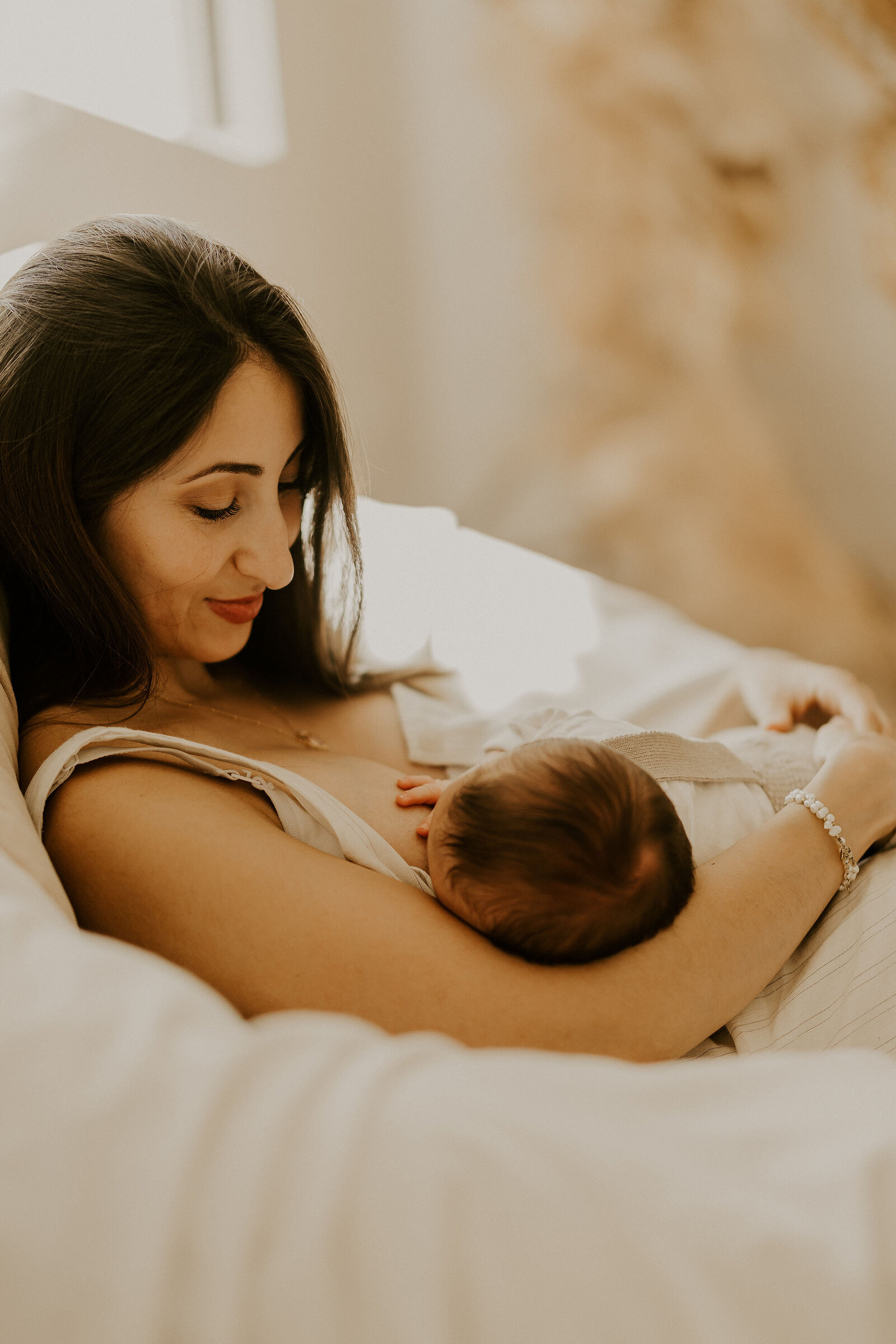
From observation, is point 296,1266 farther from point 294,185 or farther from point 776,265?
point 776,265

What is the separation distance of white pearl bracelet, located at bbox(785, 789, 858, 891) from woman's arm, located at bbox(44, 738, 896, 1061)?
18cm

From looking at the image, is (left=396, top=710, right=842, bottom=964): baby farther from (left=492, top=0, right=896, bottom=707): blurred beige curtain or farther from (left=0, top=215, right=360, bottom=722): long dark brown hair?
(left=492, top=0, right=896, bottom=707): blurred beige curtain

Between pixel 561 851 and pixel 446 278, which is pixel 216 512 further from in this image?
pixel 446 278

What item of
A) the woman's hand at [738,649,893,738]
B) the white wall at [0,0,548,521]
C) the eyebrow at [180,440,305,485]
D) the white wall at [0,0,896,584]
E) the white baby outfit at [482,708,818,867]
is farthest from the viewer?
the white wall at [0,0,896,584]

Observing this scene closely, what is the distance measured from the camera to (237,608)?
119cm

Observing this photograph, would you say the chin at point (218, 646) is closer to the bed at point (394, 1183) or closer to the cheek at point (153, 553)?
the cheek at point (153, 553)

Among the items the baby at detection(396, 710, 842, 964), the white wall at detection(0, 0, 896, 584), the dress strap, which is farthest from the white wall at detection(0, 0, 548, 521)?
the baby at detection(396, 710, 842, 964)

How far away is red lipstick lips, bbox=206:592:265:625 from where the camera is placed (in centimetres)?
118

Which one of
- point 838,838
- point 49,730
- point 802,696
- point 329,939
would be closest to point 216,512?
point 49,730

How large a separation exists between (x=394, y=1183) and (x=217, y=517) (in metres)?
0.78

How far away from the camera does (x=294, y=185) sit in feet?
7.76

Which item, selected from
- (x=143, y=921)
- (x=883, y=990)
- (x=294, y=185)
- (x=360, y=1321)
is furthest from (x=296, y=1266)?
(x=294, y=185)

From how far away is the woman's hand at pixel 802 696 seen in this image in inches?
57.5

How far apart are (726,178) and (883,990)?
2.26 meters
